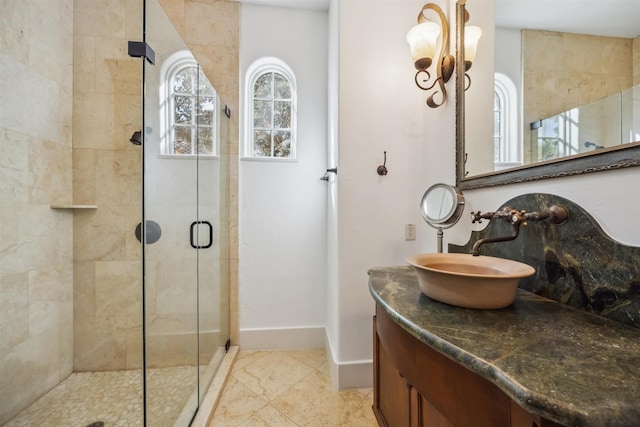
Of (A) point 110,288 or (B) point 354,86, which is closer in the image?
(B) point 354,86

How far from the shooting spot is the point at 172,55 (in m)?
1.33

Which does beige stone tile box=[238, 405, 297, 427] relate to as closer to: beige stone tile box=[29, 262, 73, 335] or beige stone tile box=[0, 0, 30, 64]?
beige stone tile box=[29, 262, 73, 335]

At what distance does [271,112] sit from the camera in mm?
2109

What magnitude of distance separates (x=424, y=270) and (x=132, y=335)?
2.05 meters

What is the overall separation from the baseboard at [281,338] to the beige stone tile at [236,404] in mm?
378

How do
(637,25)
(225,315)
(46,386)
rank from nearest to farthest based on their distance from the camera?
(637,25) < (46,386) < (225,315)

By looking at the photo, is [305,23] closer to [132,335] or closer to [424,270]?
[424,270]

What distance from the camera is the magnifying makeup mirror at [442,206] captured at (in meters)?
1.22

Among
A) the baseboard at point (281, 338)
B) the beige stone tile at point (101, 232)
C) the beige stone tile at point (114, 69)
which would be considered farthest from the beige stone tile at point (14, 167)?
the baseboard at point (281, 338)

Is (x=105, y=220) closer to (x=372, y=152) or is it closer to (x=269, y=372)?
(x=269, y=372)

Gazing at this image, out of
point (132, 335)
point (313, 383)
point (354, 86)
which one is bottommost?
point (313, 383)

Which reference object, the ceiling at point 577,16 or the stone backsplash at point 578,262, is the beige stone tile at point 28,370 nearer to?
the stone backsplash at point 578,262

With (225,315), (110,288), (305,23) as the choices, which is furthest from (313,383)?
(305,23)

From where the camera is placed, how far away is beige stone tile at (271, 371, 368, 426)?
1361mm
